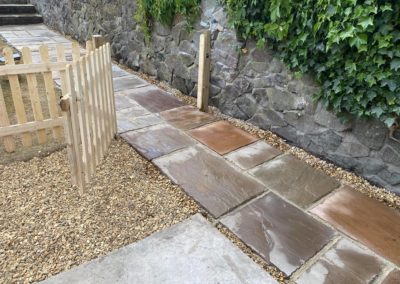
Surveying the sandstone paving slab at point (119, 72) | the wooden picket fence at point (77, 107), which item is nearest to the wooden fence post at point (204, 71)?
the wooden picket fence at point (77, 107)

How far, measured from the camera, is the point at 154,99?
425 centimetres

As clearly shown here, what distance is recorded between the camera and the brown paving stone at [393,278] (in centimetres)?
182

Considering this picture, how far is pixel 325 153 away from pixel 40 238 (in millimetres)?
2490

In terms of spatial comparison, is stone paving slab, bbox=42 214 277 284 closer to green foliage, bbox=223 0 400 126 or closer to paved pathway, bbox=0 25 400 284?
paved pathway, bbox=0 25 400 284

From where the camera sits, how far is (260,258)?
6.32ft

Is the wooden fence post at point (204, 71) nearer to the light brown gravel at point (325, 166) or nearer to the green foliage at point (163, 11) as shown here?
the light brown gravel at point (325, 166)

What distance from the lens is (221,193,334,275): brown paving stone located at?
194 centimetres

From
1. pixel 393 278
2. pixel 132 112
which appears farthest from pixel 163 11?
pixel 393 278

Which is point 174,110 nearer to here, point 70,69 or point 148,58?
point 148,58

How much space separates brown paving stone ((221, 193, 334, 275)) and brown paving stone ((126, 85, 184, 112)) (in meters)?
2.07

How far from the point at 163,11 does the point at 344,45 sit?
2.58 metres

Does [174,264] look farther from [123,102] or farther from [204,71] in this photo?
[123,102]

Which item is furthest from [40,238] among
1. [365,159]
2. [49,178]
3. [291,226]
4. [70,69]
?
[365,159]

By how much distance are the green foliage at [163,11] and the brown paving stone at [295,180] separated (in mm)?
2169
